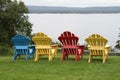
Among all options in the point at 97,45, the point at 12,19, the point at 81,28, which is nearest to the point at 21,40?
the point at 97,45

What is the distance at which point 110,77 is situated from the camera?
10.1m

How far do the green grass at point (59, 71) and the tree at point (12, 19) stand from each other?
7708mm

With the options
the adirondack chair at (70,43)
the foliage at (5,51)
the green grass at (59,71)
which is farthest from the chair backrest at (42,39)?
the foliage at (5,51)

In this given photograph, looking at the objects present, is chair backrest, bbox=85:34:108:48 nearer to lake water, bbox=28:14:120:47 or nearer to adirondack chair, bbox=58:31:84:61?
adirondack chair, bbox=58:31:84:61

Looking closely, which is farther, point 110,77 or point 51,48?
point 51,48

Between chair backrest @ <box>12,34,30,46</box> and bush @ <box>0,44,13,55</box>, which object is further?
bush @ <box>0,44,13,55</box>

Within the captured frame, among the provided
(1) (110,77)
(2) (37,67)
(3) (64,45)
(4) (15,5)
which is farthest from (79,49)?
(4) (15,5)

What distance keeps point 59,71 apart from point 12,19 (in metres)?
10.2

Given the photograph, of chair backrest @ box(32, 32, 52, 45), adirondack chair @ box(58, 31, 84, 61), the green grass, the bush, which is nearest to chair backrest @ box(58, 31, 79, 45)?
adirondack chair @ box(58, 31, 84, 61)

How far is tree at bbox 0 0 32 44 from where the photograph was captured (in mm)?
21016

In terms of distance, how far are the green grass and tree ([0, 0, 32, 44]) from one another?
7.71m

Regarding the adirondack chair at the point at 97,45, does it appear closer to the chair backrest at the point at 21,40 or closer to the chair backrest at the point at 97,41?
the chair backrest at the point at 97,41

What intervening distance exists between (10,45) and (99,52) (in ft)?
28.1

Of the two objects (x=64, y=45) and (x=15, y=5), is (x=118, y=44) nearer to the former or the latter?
(x=15, y=5)
